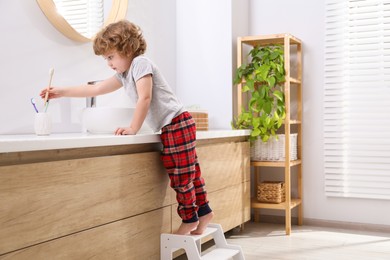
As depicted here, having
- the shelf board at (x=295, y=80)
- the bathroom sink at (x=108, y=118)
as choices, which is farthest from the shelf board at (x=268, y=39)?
the bathroom sink at (x=108, y=118)

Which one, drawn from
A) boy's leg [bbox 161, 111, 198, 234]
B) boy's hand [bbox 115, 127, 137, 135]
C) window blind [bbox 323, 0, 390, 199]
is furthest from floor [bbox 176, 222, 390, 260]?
boy's hand [bbox 115, 127, 137, 135]

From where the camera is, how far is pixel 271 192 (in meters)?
3.05

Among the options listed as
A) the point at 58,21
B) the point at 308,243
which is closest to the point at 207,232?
the point at 308,243

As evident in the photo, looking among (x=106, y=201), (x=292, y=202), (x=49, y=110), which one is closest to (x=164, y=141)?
(x=106, y=201)

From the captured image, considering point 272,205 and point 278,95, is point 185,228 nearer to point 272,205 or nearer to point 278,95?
point 272,205

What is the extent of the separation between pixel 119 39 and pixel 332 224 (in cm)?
206

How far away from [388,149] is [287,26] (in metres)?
1.08

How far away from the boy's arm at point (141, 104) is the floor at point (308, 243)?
0.96 metres

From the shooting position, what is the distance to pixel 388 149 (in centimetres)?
303

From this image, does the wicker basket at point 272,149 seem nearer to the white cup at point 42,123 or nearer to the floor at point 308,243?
the floor at point 308,243

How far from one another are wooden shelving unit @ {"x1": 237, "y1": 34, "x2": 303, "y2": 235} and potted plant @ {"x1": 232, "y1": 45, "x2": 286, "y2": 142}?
0.17ft

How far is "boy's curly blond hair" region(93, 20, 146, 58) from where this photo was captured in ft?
6.15

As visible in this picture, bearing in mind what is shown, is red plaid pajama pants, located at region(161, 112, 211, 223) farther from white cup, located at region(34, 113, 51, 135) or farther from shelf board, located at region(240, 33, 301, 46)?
shelf board, located at region(240, 33, 301, 46)

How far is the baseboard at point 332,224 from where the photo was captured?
307 centimetres
